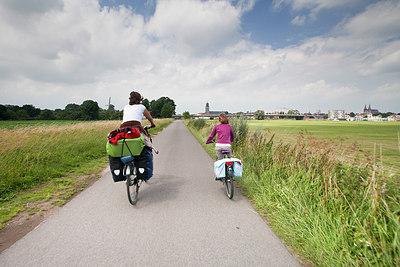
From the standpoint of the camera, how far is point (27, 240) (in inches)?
87.6

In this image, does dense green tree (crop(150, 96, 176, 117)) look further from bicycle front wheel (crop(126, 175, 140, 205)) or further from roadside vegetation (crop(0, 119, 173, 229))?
bicycle front wheel (crop(126, 175, 140, 205))

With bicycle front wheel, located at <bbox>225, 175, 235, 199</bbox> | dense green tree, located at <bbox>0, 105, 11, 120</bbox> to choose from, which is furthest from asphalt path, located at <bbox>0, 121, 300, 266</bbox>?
dense green tree, located at <bbox>0, 105, 11, 120</bbox>

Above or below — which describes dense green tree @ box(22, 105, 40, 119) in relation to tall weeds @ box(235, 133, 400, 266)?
above

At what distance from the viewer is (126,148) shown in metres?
3.11

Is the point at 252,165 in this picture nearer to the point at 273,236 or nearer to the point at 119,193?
the point at 273,236

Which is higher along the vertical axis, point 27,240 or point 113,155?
point 113,155

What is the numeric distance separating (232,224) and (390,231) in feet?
5.87

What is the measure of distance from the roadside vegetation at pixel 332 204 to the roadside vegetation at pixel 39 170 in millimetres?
4036

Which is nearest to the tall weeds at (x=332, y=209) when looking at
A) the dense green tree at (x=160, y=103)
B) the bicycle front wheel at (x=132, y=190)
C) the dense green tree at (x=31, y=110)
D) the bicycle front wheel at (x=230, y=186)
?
the bicycle front wheel at (x=230, y=186)

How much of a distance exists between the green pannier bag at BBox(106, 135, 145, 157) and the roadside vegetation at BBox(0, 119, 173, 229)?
1483 millimetres

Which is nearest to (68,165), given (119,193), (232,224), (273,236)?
(119,193)

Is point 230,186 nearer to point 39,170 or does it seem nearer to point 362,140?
point 39,170

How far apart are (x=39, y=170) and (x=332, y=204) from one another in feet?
22.0

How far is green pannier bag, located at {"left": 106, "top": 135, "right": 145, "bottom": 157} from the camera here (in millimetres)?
3062
